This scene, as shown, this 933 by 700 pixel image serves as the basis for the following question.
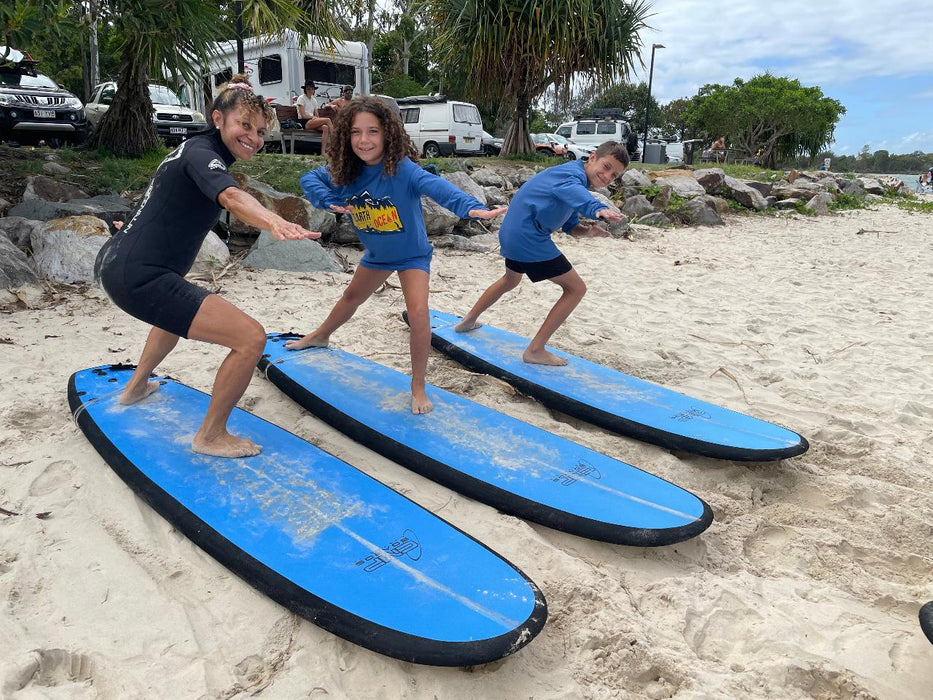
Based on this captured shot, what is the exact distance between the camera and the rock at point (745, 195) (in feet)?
45.8

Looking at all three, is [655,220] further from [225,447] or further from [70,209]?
[225,447]

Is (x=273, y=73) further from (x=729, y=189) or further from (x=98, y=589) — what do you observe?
(x=98, y=589)

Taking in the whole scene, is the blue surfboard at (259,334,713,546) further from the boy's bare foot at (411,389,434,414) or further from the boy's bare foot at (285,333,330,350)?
the boy's bare foot at (285,333,330,350)

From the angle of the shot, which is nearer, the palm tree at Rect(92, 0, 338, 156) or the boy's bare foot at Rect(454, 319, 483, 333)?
the boy's bare foot at Rect(454, 319, 483, 333)

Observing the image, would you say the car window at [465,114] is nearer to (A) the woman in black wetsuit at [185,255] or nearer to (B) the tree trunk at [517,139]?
(B) the tree trunk at [517,139]

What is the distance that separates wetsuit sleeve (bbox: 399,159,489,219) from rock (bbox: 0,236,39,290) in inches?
149

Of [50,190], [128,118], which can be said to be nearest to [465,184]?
[128,118]

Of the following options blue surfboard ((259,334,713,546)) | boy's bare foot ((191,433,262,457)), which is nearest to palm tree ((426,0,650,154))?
blue surfboard ((259,334,713,546))

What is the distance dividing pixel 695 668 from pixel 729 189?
1404 cm

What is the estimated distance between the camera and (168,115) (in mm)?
13555

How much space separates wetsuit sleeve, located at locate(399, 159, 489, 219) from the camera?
3461 mm

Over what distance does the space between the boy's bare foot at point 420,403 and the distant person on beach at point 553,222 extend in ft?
3.57

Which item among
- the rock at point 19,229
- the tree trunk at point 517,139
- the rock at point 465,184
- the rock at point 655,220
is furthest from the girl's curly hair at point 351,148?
the tree trunk at point 517,139

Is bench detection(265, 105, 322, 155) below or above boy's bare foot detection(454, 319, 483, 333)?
above
